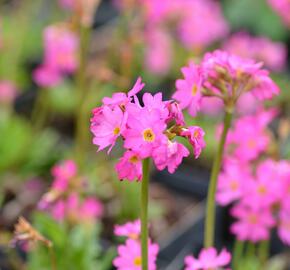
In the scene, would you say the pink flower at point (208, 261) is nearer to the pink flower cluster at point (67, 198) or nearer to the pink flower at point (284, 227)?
the pink flower at point (284, 227)

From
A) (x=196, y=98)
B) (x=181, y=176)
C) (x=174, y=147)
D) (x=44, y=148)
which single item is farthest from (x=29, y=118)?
(x=174, y=147)

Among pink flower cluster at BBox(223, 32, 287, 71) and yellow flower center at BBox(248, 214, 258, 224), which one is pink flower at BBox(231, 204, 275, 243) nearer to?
yellow flower center at BBox(248, 214, 258, 224)

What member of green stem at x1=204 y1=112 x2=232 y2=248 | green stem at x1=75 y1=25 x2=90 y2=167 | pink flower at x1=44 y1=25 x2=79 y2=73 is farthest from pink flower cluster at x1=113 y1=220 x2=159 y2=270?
pink flower at x1=44 y1=25 x2=79 y2=73

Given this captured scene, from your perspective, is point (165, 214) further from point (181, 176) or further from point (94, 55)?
point (94, 55)

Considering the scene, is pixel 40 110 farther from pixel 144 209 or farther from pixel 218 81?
pixel 144 209

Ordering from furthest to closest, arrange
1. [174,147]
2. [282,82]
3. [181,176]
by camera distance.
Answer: [282,82] → [181,176] → [174,147]

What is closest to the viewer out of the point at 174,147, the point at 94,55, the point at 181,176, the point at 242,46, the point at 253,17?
the point at 174,147
